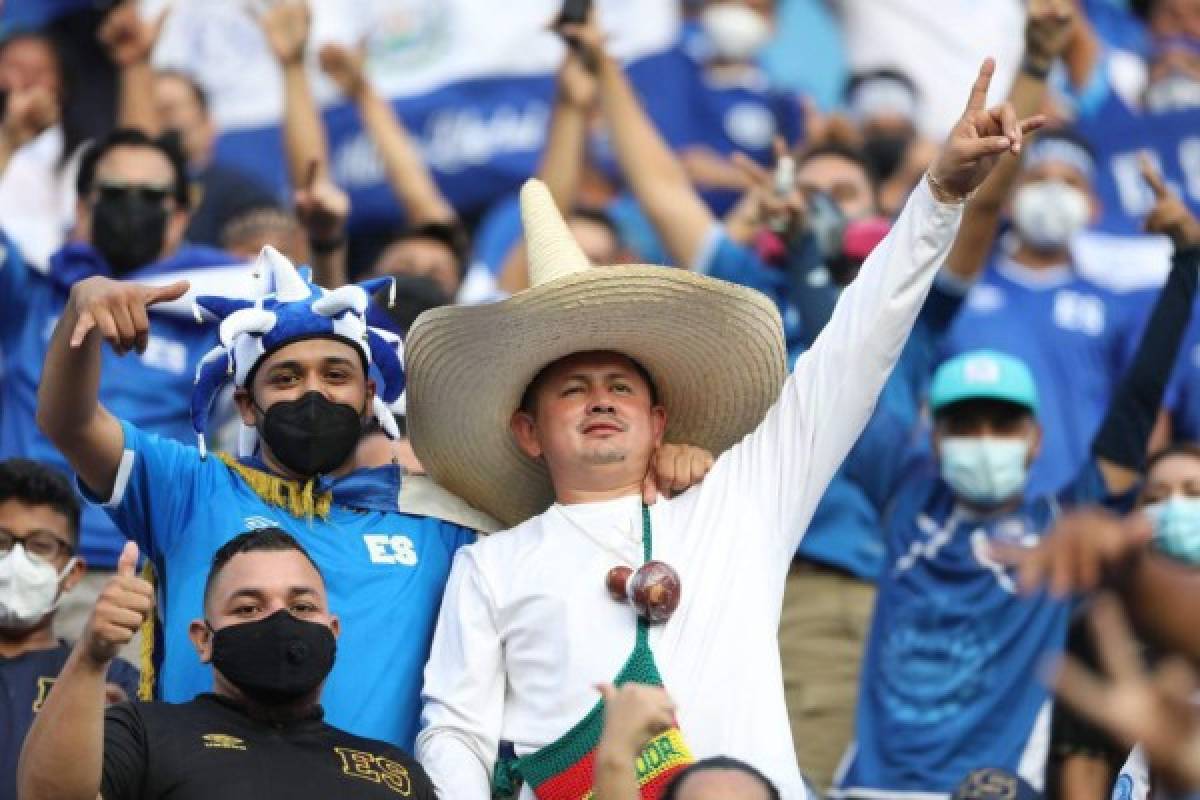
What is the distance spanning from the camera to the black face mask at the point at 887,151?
1100 cm

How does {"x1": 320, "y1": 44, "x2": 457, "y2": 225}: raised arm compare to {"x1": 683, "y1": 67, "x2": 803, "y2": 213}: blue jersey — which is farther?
{"x1": 683, "y1": 67, "x2": 803, "y2": 213}: blue jersey

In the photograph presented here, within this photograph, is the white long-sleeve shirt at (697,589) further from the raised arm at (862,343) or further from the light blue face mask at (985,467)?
the light blue face mask at (985,467)

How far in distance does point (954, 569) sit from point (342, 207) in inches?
88.8

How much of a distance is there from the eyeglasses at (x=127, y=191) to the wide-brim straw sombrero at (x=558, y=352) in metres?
2.18

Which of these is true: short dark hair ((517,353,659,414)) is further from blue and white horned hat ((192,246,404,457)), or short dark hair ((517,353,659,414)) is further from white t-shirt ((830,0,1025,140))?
white t-shirt ((830,0,1025,140))

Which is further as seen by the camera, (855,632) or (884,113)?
(884,113)

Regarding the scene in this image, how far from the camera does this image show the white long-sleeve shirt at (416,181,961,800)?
6.04 m

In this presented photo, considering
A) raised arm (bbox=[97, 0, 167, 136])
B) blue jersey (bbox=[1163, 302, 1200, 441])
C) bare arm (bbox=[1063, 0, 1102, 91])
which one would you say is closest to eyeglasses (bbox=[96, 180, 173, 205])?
raised arm (bbox=[97, 0, 167, 136])

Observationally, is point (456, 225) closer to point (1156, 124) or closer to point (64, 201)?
point (64, 201)

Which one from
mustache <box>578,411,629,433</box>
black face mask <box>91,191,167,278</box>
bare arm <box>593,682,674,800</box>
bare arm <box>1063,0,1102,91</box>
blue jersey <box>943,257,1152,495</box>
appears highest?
bare arm <box>1063,0,1102,91</box>

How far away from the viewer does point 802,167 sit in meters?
9.39

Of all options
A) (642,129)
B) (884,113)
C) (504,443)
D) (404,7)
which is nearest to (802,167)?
(642,129)

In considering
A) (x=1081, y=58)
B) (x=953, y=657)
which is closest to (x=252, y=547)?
(x=953, y=657)

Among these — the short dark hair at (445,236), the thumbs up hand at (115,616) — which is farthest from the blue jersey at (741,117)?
the thumbs up hand at (115,616)
